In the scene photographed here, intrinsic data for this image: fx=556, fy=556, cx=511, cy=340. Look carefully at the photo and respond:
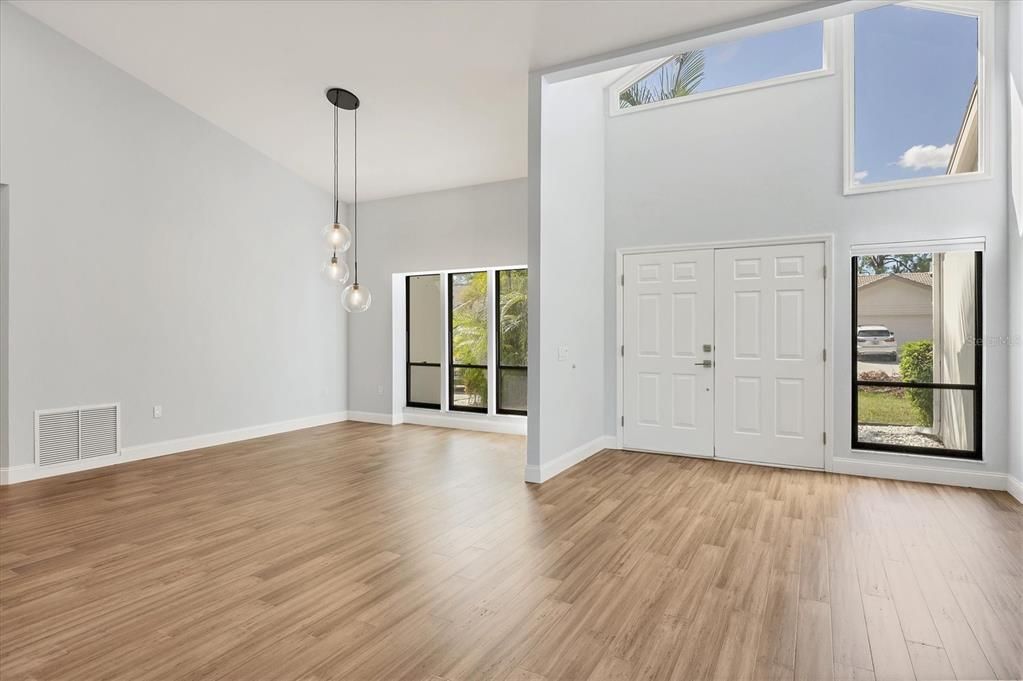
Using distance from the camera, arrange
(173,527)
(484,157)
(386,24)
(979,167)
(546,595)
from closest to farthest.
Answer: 1. (546,595)
2. (173,527)
3. (386,24)
4. (979,167)
5. (484,157)

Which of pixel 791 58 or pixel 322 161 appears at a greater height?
pixel 791 58

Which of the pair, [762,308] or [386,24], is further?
[762,308]

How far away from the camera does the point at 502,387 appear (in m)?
7.43

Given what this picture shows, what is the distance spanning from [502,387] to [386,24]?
14.6 ft

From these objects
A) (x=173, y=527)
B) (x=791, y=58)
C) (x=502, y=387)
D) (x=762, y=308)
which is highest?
(x=791, y=58)

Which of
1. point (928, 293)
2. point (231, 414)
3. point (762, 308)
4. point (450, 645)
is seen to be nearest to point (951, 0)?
point (928, 293)

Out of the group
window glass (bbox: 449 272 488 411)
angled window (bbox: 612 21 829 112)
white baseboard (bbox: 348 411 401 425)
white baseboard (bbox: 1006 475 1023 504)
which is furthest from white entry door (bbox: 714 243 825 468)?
white baseboard (bbox: 348 411 401 425)

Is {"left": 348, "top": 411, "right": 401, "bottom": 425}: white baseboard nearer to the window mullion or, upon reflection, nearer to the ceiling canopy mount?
the window mullion

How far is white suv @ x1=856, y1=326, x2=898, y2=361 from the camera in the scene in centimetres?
508

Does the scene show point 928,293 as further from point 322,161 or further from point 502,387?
point 322,161

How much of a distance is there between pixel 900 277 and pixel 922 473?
1.76 metres

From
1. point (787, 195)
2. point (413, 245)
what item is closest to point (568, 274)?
point (787, 195)

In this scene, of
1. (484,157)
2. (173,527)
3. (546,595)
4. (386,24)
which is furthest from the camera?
(484,157)

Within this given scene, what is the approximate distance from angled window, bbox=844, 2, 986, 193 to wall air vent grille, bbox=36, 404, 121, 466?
24.4ft
